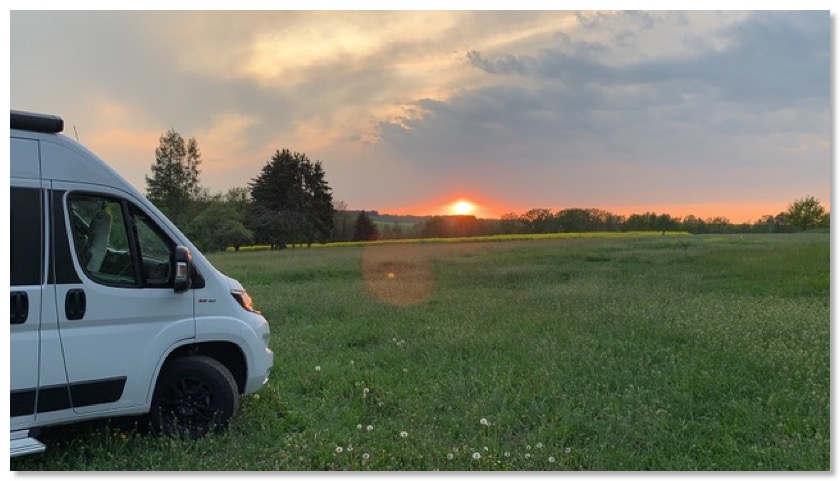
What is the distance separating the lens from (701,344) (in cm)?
802

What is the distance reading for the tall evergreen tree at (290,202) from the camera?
10445 millimetres

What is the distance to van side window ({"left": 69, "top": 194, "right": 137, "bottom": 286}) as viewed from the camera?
14.8ft

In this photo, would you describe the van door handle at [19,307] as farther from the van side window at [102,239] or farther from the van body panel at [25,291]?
the van side window at [102,239]

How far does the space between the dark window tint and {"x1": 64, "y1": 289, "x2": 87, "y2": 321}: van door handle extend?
0.23m

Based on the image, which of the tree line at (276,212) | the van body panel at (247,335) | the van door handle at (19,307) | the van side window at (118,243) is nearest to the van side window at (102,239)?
the van side window at (118,243)

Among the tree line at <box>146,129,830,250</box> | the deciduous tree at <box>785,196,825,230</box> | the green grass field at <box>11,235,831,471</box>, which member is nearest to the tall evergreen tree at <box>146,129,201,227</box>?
the tree line at <box>146,129,830,250</box>

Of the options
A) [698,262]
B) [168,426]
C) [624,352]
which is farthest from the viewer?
[698,262]

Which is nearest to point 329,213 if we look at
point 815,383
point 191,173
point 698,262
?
point 191,173

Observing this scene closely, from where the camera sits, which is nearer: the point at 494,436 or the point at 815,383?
the point at 494,436

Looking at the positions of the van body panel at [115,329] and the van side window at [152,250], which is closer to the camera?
the van body panel at [115,329]

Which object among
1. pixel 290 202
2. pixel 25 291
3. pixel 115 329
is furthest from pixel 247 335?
pixel 290 202

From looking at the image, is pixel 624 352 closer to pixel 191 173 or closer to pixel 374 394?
pixel 374 394

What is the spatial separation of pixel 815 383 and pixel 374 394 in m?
4.72

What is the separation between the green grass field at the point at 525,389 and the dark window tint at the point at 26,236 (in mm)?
1558
